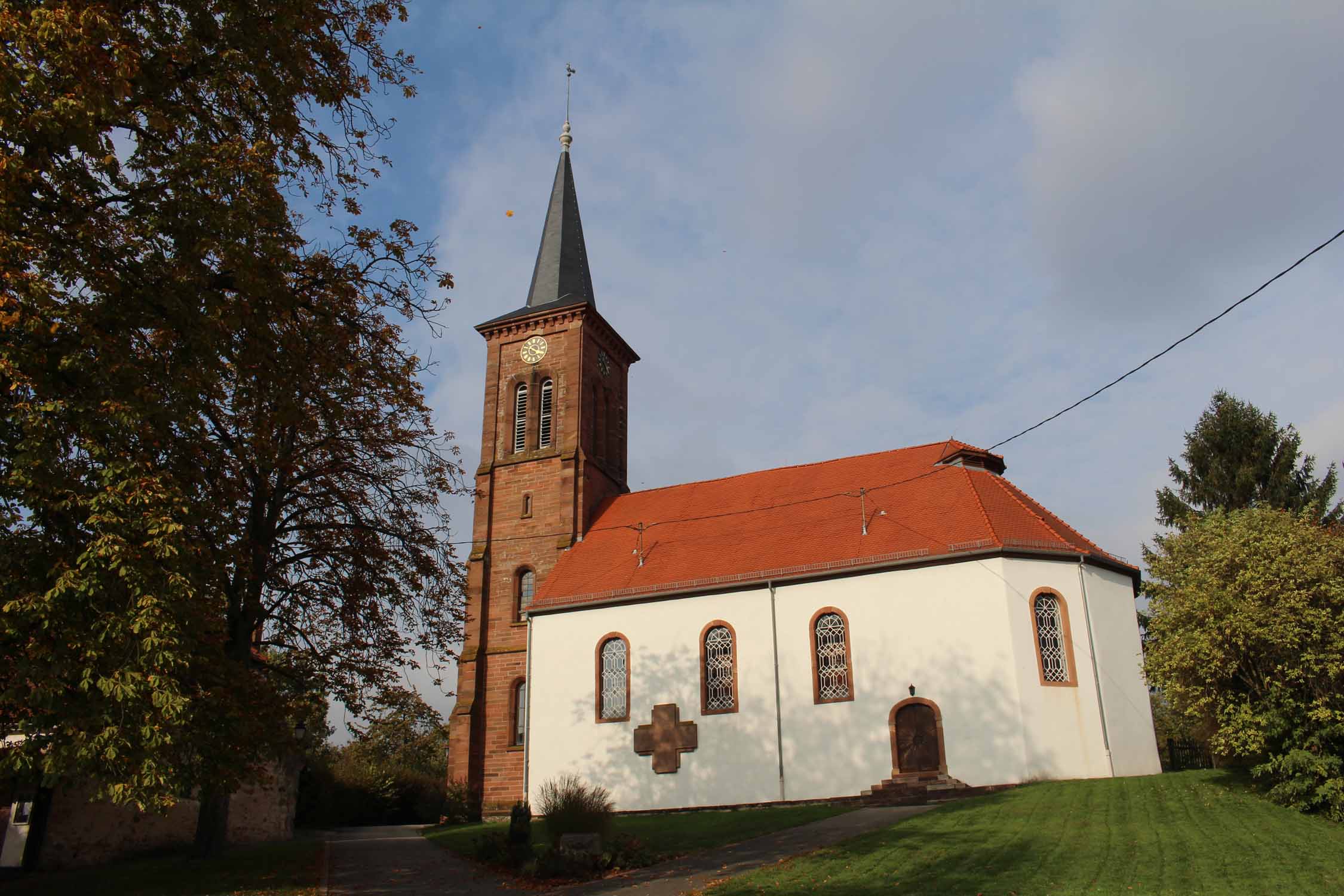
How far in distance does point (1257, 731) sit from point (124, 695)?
15649 mm

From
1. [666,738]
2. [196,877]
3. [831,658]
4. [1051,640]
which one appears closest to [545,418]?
[666,738]

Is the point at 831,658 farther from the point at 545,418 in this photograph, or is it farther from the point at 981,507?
the point at 545,418

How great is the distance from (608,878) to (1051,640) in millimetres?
12740

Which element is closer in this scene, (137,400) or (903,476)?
(137,400)

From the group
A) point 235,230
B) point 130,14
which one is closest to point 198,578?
point 235,230

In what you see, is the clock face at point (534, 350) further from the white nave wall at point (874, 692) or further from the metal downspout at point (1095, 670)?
the metal downspout at point (1095, 670)

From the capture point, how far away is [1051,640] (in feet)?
71.2

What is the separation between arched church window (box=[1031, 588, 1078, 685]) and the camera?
70.0ft

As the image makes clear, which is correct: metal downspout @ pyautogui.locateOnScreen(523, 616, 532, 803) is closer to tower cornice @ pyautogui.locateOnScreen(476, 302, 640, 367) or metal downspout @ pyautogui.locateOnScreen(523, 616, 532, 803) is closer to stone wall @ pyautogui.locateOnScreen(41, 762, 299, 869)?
stone wall @ pyautogui.locateOnScreen(41, 762, 299, 869)

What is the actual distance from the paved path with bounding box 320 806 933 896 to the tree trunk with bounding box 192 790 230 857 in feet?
5.90

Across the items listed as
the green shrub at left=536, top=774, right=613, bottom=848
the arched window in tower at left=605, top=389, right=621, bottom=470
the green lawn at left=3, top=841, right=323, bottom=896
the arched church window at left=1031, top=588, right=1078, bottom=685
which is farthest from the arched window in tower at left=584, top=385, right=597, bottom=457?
the green shrub at left=536, top=774, right=613, bottom=848

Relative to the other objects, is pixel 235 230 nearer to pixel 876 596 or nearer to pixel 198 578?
pixel 198 578

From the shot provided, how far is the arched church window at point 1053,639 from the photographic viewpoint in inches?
840

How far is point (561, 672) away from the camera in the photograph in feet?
86.3
